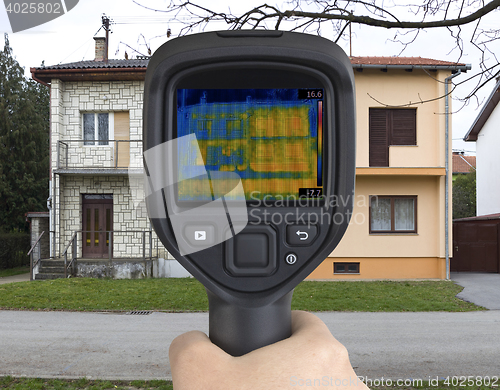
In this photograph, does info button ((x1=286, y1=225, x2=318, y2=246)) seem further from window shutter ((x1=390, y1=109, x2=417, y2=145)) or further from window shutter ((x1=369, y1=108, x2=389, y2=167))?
window shutter ((x1=390, y1=109, x2=417, y2=145))

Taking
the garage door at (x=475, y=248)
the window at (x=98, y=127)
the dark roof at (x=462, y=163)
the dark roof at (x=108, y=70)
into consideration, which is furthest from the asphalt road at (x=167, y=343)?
the dark roof at (x=462, y=163)

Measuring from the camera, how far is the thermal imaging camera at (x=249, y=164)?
975 mm

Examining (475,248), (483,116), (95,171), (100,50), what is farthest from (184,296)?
(483,116)

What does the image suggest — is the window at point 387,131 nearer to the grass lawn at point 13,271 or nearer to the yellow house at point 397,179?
the yellow house at point 397,179

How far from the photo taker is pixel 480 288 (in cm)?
1220

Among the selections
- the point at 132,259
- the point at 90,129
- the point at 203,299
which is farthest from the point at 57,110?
the point at 203,299

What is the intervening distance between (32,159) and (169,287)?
47.0 feet

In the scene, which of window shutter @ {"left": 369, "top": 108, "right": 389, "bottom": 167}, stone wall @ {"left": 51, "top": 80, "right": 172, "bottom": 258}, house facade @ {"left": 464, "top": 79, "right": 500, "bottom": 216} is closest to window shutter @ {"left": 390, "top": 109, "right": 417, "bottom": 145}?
window shutter @ {"left": 369, "top": 108, "right": 389, "bottom": 167}

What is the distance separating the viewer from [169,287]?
11.7 metres

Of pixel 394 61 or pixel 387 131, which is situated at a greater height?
pixel 394 61

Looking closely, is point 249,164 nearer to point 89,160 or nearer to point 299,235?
point 299,235

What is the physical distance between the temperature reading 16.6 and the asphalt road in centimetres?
476

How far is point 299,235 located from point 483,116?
22.0 metres

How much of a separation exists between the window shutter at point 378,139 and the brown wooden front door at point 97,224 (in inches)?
334
